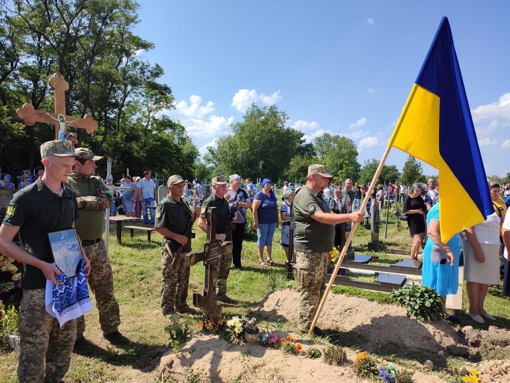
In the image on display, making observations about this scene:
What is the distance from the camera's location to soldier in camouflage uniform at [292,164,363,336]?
14.3 feet

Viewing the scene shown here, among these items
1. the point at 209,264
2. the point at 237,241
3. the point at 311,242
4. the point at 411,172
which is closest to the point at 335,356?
the point at 311,242

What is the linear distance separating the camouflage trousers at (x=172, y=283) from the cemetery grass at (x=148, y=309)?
25 cm

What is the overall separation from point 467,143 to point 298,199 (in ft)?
6.53

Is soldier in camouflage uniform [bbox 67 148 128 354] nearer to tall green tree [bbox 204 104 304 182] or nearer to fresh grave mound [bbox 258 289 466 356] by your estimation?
fresh grave mound [bbox 258 289 466 356]

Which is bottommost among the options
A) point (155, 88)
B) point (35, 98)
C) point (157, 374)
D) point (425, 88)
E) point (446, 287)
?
point (157, 374)

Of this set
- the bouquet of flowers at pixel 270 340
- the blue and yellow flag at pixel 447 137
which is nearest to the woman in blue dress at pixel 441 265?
the blue and yellow flag at pixel 447 137

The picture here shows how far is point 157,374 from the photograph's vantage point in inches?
140

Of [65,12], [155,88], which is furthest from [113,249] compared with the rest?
[155,88]

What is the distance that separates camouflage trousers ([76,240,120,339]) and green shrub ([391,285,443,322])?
159 inches

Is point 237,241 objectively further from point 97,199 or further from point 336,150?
point 336,150

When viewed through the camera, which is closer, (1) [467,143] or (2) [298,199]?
(1) [467,143]

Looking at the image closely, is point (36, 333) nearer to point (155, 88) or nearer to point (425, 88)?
point (425, 88)

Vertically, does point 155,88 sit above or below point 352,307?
above

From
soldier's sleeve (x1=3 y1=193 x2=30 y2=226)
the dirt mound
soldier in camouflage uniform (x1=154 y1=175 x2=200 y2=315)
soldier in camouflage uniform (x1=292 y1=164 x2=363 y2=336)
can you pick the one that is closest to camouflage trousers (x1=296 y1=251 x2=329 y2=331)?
soldier in camouflage uniform (x1=292 y1=164 x2=363 y2=336)
